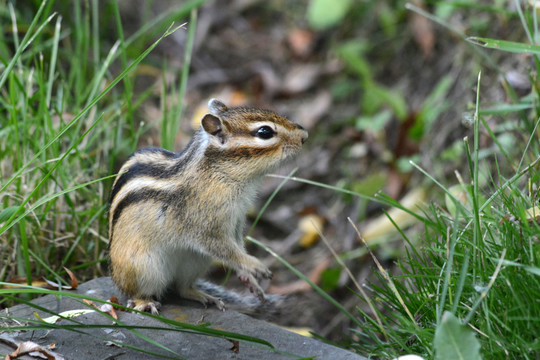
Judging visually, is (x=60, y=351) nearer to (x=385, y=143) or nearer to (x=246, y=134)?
(x=246, y=134)

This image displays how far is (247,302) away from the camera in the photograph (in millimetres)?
3559

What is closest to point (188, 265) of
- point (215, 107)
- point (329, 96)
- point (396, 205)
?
point (215, 107)

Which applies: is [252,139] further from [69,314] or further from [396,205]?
[69,314]

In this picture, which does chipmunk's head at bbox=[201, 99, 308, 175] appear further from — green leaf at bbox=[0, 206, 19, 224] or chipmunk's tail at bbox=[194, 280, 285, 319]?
green leaf at bbox=[0, 206, 19, 224]

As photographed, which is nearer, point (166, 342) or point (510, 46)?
point (166, 342)

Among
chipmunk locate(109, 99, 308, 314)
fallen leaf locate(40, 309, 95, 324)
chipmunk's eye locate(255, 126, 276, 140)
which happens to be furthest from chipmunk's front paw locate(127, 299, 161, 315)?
chipmunk's eye locate(255, 126, 276, 140)

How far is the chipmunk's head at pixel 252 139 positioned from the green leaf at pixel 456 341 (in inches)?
56.8

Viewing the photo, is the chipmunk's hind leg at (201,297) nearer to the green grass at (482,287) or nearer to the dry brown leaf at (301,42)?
the green grass at (482,287)

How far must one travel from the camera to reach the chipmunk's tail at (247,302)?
3.50 meters

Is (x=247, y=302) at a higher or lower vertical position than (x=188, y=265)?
lower

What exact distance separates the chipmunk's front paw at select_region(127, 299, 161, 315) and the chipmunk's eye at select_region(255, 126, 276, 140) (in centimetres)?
98

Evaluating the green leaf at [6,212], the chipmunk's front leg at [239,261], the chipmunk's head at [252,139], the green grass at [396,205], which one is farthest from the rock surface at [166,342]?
the chipmunk's head at [252,139]

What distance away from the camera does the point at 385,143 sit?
247 inches

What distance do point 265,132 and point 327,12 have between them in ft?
13.4
